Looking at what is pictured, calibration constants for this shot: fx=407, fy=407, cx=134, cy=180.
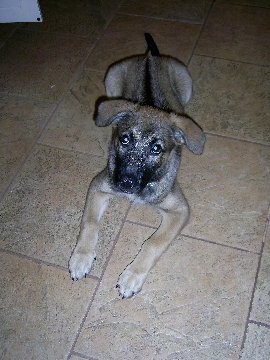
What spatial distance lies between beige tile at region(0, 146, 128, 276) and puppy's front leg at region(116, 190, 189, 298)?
0.85 feet

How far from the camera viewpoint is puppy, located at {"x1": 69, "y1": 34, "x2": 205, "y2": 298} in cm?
260

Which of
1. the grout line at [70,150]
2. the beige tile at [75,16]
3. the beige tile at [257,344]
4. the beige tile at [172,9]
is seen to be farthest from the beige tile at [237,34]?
the beige tile at [257,344]

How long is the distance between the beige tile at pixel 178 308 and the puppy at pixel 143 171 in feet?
0.43

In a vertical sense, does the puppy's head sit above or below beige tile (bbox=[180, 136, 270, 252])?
above

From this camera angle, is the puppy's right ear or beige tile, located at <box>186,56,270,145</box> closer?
the puppy's right ear

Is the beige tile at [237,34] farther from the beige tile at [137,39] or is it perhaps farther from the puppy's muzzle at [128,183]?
the puppy's muzzle at [128,183]

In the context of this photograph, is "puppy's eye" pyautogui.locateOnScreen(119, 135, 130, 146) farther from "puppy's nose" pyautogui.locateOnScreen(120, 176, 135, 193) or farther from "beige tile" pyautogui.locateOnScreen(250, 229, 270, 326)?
"beige tile" pyautogui.locateOnScreen(250, 229, 270, 326)

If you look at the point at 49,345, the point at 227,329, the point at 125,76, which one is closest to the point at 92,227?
the point at 49,345

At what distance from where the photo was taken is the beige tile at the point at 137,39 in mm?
4359

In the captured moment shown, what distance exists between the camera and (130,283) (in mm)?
2684

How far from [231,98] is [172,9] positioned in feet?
5.40

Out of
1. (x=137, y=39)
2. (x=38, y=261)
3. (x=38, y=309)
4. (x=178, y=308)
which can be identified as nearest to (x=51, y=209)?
(x=38, y=261)

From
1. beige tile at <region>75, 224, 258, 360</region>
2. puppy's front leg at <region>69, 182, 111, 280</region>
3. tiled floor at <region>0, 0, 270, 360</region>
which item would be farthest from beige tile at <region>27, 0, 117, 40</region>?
beige tile at <region>75, 224, 258, 360</region>

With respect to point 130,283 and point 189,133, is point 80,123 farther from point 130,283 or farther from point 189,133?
point 130,283
